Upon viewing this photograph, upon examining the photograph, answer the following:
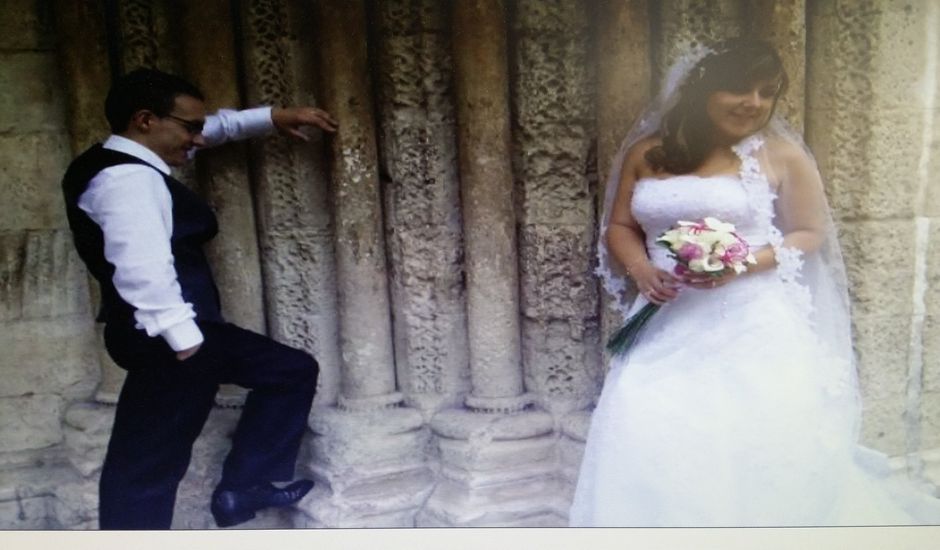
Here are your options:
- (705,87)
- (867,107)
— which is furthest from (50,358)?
(867,107)

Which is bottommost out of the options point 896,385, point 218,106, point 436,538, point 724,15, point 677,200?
point 436,538

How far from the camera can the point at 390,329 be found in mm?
1969

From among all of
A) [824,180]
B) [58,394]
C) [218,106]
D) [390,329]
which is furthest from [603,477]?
[58,394]

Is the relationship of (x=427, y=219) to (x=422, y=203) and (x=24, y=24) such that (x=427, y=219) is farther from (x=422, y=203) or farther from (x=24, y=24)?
(x=24, y=24)

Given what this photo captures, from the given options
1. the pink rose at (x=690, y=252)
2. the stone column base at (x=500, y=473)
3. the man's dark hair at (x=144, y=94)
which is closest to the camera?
the pink rose at (x=690, y=252)

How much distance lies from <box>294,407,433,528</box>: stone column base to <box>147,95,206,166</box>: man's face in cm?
68

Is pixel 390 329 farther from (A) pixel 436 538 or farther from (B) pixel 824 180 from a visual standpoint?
(B) pixel 824 180

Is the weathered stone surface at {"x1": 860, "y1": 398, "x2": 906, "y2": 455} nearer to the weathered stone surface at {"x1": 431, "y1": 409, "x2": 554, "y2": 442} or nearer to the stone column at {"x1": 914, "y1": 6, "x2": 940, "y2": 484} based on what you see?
the stone column at {"x1": 914, "y1": 6, "x2": 940, "y2": 484}

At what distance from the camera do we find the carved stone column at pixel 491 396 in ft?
6.04

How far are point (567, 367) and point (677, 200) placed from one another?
19.1 inches

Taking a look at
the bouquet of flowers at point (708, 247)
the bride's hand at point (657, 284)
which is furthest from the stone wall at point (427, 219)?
the bouquet of flowers at point (708, 247)

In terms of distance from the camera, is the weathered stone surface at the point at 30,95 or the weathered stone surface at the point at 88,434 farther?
the weathered stone surface at the point at 88,434

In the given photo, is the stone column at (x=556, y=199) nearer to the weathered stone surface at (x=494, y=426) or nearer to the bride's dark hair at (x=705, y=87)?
the weathered stone surface at (x=494, y=426)

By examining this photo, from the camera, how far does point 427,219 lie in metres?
1.89
